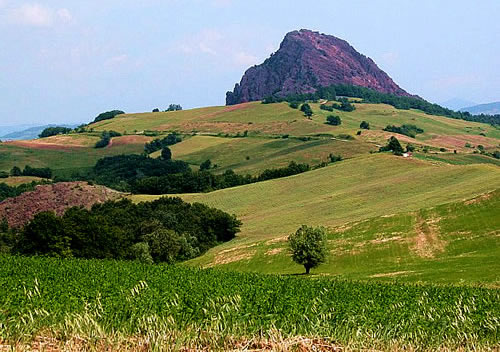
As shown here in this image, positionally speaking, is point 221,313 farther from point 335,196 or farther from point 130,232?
point 335,196

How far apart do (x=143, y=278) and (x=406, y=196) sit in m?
85.6

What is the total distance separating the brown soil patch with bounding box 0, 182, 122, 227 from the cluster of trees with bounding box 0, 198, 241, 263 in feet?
35.3

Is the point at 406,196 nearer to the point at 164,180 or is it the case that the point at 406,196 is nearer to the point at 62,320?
the point at 164,180

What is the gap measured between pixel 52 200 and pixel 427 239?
9623 centimetres

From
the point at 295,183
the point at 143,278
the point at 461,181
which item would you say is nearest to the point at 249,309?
the point at 143,278

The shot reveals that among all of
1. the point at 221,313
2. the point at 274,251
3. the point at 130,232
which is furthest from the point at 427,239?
the point at 221,313

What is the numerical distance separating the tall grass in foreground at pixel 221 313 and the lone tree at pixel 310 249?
3658 centimetres

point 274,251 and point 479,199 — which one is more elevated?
point 479,199

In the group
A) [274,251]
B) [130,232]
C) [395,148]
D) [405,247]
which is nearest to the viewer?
[405,247]

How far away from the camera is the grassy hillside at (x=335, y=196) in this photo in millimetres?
94188

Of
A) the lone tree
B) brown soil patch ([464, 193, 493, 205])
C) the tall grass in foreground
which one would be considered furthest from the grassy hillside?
the tall grass in foreground

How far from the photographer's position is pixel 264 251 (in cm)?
8419

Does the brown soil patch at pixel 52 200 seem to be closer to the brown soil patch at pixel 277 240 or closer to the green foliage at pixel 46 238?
the green foliage at pixel 46 238

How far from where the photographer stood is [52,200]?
144 metres
